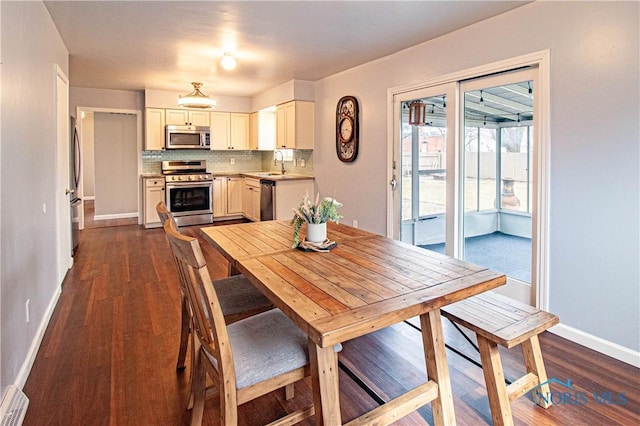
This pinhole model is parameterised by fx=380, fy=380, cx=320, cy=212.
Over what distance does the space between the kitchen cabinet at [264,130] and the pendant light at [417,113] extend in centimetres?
347

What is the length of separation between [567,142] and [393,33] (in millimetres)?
1814

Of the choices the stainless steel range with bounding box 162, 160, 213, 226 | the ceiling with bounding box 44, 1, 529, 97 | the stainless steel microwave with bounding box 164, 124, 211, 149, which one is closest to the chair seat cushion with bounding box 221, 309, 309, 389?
the ceiling with bounding box 44, 1, 529, 97

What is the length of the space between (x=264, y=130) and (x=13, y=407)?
595 cm

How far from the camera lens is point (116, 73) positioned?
208 inches

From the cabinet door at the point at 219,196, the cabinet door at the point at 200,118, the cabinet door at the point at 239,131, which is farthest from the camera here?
the cabinet door at the point at 239,131

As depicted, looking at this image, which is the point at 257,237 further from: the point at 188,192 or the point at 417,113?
the point at 188,192

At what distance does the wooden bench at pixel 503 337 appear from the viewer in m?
1.72

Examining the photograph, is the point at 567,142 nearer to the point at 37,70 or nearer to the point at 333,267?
the point at 333,267

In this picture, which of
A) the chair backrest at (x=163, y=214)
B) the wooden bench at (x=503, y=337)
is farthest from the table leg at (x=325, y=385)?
the chair backrest at (x=163, y=214)

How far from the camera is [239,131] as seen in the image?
24.4ft

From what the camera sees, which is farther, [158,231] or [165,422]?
[158,231]

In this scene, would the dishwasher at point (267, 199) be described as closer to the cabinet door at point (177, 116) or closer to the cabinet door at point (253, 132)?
the cabinet door at point (253, 132)

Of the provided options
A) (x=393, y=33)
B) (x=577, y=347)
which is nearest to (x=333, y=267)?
(x=577, y=347)

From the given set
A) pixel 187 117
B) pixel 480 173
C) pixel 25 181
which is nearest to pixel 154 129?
pixel 187 117
